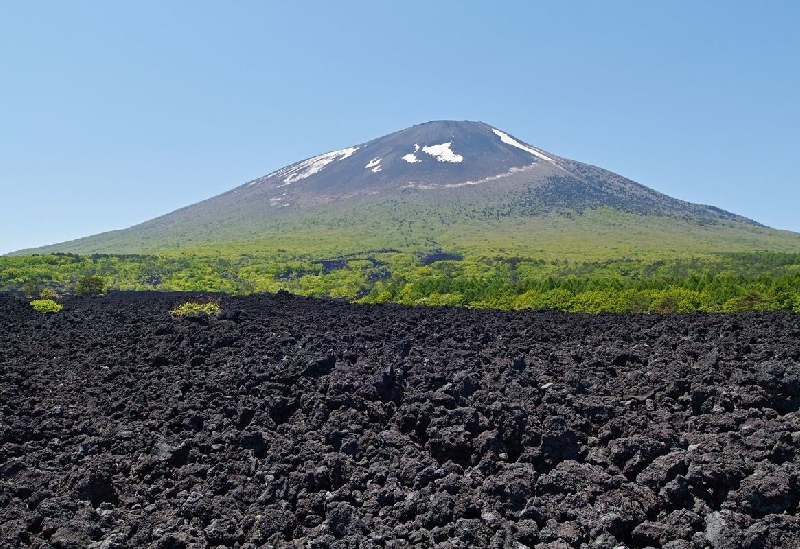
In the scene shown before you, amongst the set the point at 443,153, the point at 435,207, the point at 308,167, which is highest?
the point at 308,167

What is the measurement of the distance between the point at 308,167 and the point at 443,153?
30.6 metres

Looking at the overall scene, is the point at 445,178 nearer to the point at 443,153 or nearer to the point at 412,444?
the point at 443,153

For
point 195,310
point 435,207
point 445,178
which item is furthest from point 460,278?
point 445,178

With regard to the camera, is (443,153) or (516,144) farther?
(516,144)

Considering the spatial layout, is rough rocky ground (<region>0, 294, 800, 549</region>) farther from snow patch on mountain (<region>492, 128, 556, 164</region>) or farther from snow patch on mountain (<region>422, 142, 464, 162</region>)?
snow patch on mountain (<region>492, 128, 556, 164</region>)

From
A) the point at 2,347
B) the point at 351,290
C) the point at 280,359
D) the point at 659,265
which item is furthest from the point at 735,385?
the point at 659,265

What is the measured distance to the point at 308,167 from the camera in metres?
150

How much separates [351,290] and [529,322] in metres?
28.9

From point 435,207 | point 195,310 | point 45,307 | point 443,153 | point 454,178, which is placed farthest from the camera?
point 443,153

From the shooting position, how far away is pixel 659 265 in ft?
183

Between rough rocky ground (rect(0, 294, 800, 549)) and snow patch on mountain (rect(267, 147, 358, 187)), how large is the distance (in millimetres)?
130412

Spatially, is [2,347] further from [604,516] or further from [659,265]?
[659,265]

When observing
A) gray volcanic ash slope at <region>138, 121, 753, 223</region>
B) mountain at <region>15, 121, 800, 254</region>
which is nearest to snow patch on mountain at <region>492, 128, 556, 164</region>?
gray volcanic ash slope at <region>138, 121, 753, 223</region>

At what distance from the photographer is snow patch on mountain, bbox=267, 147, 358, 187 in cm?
14450
